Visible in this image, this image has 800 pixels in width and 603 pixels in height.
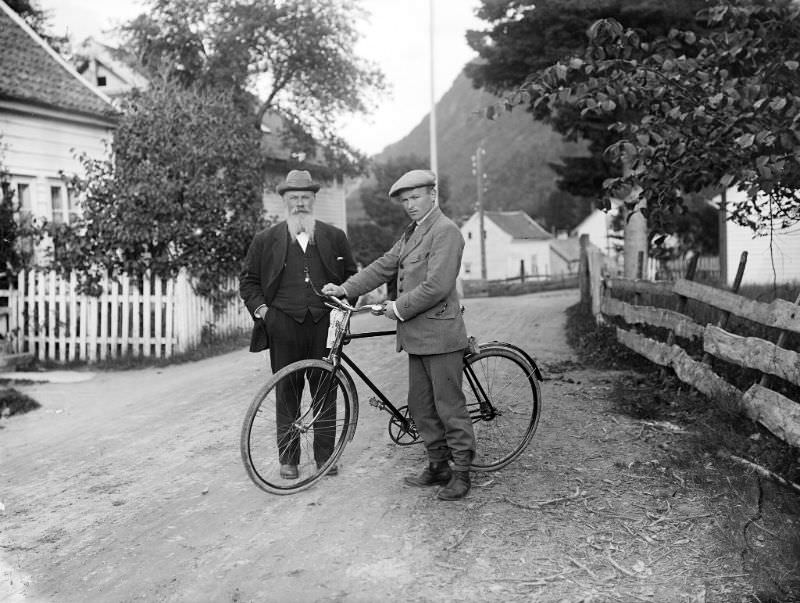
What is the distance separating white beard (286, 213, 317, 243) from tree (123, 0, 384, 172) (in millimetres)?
19314

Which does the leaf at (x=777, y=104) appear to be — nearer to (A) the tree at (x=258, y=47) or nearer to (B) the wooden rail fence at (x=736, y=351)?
(B) the wooden rail fence at (x=736, y=351)

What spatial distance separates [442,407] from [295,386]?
92 cm

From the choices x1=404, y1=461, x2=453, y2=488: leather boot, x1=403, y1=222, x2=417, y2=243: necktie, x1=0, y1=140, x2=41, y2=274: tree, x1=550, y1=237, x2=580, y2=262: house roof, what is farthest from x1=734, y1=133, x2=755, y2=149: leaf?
x1=550, y1=237, x2=580, y2=262: house roof

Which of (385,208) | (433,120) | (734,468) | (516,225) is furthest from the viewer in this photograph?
(516,225)

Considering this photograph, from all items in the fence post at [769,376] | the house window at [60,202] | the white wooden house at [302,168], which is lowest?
the fence post at [769,376]

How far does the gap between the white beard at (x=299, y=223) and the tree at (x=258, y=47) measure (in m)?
19.3

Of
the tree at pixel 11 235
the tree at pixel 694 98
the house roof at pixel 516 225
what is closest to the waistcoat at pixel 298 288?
the tree at pixel 694 98

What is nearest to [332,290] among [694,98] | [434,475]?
[434,475]

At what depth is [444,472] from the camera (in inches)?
199

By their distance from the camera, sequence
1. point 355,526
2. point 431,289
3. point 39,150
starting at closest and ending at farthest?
point 355,526
point 431,289
point 39,150

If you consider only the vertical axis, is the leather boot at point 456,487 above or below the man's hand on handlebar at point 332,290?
below

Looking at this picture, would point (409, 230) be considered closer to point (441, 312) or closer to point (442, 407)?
point (441, 312)

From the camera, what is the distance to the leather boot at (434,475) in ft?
16.6

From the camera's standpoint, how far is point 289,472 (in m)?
5.13
